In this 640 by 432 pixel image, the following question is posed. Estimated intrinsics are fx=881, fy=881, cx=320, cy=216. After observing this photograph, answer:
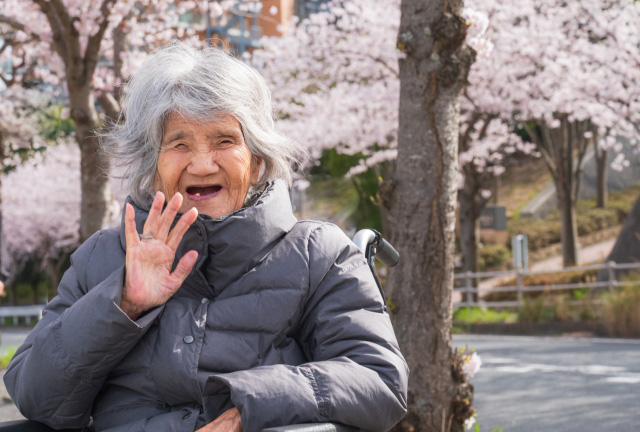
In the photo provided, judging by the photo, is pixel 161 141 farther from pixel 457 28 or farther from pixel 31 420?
pixel 457 28

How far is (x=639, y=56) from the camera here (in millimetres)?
18531

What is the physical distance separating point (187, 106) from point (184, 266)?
18.6 inches

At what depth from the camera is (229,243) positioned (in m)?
2.36

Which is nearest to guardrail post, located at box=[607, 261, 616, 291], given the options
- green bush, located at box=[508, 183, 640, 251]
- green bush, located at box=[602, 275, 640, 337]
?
green bush, located at box=[602, 275, 640, 337]

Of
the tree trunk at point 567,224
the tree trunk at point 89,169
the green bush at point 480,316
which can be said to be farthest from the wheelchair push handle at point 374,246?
the tree trunk at point 567,224

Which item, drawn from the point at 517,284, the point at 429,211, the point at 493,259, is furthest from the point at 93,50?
the point at 493,259

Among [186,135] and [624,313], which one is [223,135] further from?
[624,313]

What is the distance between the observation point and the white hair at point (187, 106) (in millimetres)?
2465

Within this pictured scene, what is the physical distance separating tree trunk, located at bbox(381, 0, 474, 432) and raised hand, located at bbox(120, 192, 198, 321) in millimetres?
2583

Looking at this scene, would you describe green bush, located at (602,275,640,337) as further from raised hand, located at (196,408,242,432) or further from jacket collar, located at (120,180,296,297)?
raised hand, located at (196,408,242,432)

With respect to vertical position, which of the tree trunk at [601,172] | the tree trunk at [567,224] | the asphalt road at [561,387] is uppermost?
the tree trunk at [601,172]

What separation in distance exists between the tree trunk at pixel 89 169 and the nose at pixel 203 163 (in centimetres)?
702

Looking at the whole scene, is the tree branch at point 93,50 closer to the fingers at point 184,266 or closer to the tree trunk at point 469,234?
the fingers at point 184,266

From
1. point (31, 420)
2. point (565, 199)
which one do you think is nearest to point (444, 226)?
point (31, 420)
